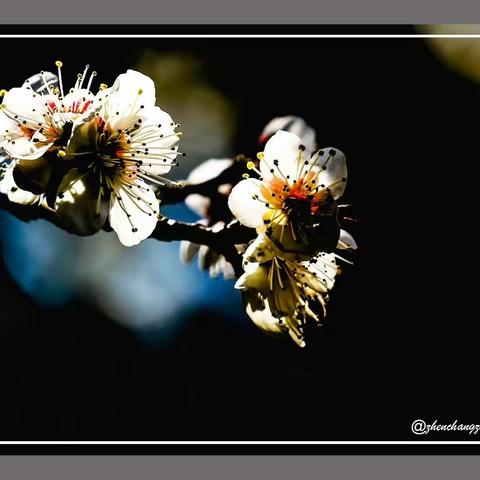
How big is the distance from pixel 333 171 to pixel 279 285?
21 centimetres

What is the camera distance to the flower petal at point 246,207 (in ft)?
3.32

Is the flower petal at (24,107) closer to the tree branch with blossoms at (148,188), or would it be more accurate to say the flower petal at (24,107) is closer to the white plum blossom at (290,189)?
the tree branch with blossoms at (148,188)

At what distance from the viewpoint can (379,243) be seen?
147 centimetres

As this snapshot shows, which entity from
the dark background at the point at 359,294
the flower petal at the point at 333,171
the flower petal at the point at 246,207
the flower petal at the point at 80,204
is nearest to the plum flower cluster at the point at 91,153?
the flower petal at the point at 80,204

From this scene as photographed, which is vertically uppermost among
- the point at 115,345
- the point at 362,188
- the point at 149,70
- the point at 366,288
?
the point at 149,70

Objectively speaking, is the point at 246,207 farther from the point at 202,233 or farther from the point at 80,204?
the point at 80,204

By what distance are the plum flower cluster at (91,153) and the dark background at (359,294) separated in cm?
44

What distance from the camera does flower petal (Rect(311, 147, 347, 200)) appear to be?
3.46 ft

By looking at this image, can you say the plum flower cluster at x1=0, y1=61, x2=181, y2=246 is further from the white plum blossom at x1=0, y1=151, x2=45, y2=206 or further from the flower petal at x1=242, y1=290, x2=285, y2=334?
the flower petal at x1=242, y1=290, x2=285, y2=334

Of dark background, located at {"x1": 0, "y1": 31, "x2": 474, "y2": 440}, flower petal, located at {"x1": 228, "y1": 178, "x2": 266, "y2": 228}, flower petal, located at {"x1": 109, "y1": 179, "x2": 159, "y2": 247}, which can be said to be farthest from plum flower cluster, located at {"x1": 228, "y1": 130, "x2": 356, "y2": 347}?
dark background, located at {"x1": 0, "y1": 31, "x2": 474, "y2": 440}

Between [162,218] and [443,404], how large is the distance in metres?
0.86

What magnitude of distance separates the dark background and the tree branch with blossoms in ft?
1.33

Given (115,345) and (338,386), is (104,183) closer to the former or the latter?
(115,345)

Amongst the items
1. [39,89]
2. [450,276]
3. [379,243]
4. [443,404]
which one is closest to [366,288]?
[379,243]
